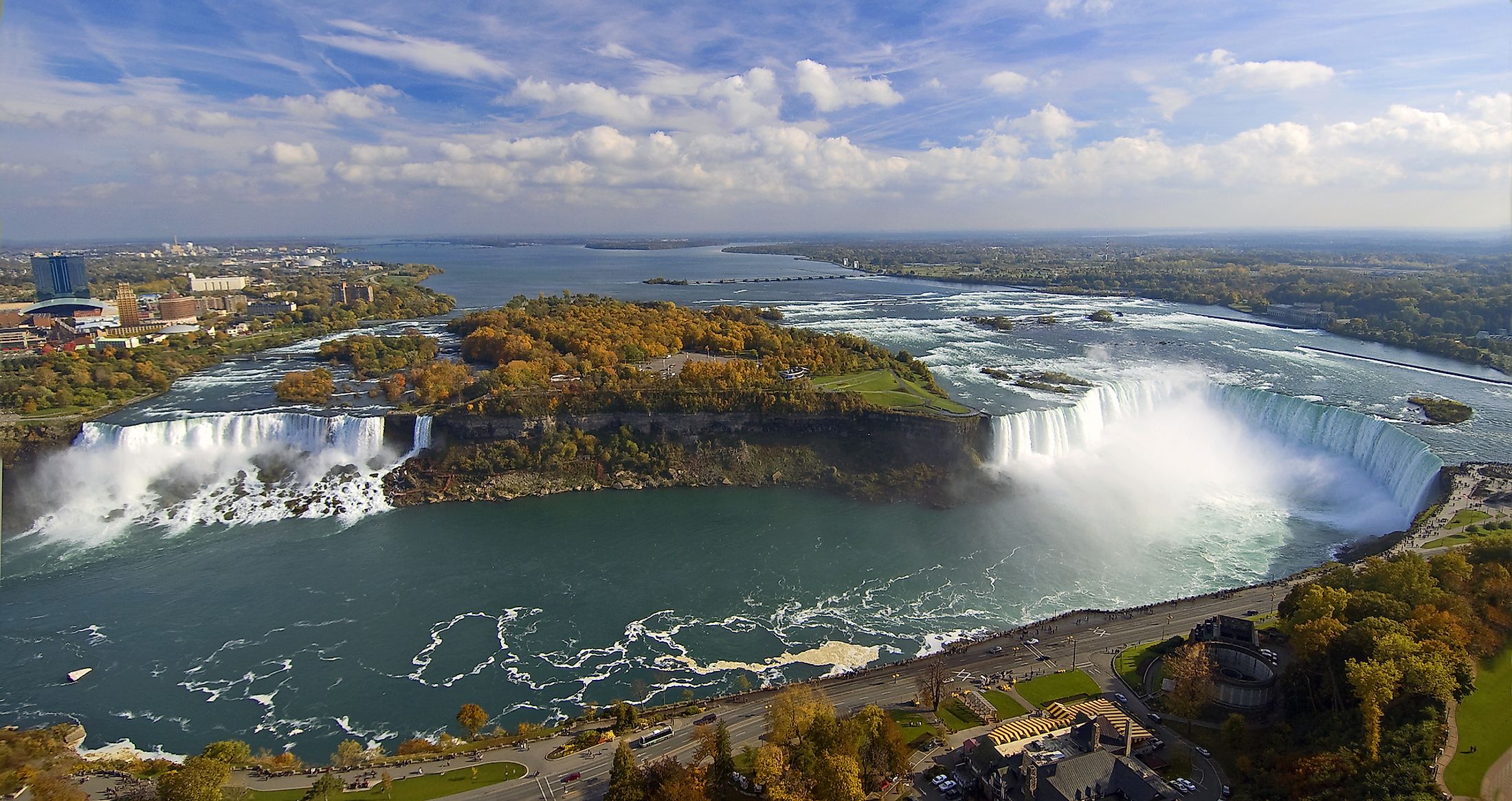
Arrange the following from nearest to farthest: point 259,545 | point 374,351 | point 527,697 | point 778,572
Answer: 1. point 527,697
2. point 778,572
3. point 259,545
4. point 374,351

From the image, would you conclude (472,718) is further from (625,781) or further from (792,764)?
(792,764)

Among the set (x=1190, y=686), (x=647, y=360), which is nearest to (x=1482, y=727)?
(x=1190, y=686)

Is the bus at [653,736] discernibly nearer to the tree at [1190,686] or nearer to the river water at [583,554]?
the river water at [583,554]

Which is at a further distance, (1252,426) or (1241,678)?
(1252,426)

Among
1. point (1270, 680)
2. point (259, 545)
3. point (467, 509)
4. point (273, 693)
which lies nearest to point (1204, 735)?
point (1270, 680)

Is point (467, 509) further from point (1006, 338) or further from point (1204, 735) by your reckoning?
point (1006, 338)

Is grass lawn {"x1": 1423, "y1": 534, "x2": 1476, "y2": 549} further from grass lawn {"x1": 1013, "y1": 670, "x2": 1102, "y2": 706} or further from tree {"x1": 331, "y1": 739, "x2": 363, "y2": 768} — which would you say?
tree {"x1": 331, "y1": 739, "x2": 363, "y2": 768}

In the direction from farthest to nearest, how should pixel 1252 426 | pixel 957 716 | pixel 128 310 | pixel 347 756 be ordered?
pixel 128 310, pixel 1252 426, pixel 957 716, pixel 347 756
